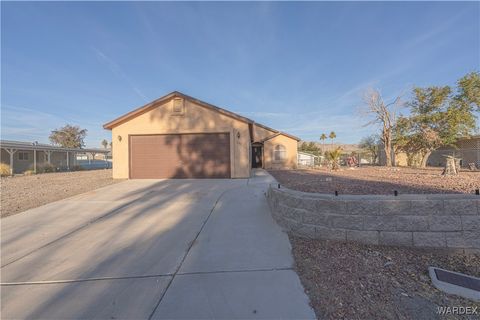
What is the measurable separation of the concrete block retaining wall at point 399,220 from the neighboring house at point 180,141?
8768mm

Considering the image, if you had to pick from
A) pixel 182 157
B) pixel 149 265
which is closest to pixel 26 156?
pixel 182 157

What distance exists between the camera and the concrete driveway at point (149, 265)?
8.53 ft

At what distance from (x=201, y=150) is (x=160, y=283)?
399 inches

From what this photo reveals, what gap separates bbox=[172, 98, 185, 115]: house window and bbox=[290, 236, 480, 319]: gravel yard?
10649 mm

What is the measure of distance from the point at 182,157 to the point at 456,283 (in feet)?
38.4

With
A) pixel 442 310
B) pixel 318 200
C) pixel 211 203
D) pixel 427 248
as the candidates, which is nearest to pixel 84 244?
pixel 211 203

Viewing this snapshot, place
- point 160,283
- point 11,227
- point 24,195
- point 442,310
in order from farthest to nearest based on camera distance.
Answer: point 24,195
point 11,227
point 160,283
point 442,310

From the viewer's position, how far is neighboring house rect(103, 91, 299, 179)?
42.0 feet

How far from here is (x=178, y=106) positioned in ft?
42.9

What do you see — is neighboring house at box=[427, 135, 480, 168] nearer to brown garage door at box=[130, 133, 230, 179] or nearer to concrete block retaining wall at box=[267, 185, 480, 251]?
brown garage door at box=[130, 133, 230, 179]

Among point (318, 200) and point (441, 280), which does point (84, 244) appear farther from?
point (441, 280)

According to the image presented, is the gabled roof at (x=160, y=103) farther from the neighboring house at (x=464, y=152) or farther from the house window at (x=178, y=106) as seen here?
the neighboring house at (x=464, y=152)

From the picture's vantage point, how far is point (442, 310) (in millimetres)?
2418

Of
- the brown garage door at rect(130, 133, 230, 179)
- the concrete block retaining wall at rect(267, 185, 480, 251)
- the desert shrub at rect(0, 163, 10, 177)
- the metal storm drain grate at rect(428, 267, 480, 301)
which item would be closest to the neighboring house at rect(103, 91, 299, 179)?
the brown garage door at rect(130, 133, 230, 179)
